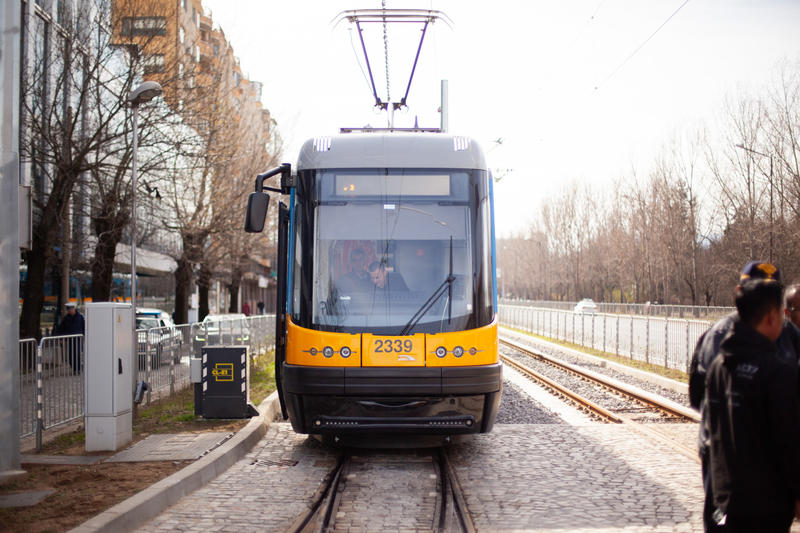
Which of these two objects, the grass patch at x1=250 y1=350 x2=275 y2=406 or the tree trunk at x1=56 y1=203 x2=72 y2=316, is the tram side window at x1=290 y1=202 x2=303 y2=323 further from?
the tree trunk at x1=56 y1=203 x2=72 y2=316

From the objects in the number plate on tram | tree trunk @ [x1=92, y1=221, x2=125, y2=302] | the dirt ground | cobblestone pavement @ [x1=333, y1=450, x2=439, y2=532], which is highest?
tree trunk @ [x1=92, y1=221, x2=125, y2=302]

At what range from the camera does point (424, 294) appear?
8.21m

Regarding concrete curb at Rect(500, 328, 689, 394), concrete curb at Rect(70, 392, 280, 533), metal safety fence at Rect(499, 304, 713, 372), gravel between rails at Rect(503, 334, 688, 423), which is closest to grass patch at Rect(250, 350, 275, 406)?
concrete curb at Rect(70, 392, 280, 533)

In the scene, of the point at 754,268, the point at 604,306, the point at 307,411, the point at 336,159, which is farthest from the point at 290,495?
the point at 604,306

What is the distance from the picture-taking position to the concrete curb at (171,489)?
538 centimetres

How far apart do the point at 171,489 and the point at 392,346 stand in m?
2.58

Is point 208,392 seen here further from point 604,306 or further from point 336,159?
point 604,306

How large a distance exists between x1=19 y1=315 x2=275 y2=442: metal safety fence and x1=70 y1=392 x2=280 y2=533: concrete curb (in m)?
1.99

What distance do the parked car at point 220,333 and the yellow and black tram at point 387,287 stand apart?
7.30 metres

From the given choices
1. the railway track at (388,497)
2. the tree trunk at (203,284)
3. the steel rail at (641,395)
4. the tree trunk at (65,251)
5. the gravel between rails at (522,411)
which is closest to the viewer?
the railway track at (388,497)

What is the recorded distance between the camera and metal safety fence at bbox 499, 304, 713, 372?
1725cm

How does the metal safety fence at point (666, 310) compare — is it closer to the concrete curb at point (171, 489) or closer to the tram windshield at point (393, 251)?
the tram windshield at point (393, 251)

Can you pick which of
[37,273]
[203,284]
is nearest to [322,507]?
[37,273]

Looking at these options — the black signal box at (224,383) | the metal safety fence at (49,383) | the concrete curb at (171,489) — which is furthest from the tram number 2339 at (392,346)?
the metal safety fence at (49,383)
